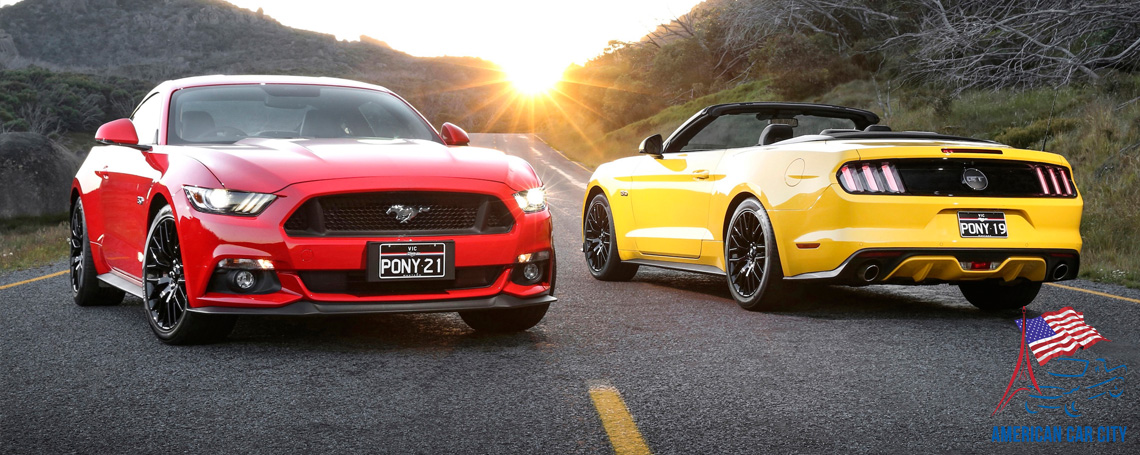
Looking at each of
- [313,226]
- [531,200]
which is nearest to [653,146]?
[531,200]

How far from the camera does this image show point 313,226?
5.14 meters

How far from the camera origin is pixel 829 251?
20.1 feet

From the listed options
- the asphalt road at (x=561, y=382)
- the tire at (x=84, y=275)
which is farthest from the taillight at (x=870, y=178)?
the tire at (x=84, y=275)

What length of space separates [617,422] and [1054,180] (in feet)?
12.6

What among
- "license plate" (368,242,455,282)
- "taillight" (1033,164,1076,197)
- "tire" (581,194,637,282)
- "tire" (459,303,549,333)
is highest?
"taillight" (1033,164,1076,197)

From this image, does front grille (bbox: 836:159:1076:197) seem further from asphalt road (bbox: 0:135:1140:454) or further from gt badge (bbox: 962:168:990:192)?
asphalt road (bbox: 0:135:1140:454)

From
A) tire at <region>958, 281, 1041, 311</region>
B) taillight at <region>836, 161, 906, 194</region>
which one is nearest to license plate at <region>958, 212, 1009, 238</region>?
taillight at <region>836, 161, 906, 194</region>

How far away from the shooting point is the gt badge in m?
6.13

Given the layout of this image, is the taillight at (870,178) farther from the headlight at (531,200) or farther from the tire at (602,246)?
the tire at (602,246)

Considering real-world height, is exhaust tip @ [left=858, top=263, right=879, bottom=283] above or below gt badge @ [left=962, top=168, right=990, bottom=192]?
below

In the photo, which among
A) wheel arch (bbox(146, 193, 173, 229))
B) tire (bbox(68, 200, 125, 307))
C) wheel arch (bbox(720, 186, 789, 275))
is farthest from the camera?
tire (bbox(68, 200, 125, 307))

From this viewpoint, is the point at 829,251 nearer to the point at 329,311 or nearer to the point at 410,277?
the point at 410,277

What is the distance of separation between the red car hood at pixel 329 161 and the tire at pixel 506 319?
31.0 inches

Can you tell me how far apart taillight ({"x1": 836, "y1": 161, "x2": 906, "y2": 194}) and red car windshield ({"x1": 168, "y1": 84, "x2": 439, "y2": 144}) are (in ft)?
8.70
